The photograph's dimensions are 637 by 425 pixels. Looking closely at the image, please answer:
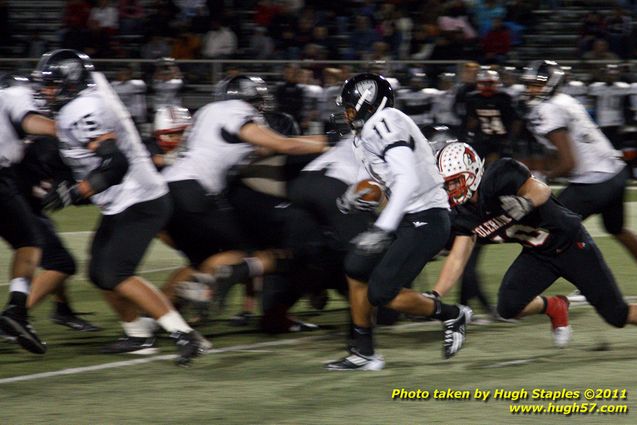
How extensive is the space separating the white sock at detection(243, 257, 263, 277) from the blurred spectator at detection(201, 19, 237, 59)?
9.59 m

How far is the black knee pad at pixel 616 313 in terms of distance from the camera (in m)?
5.61

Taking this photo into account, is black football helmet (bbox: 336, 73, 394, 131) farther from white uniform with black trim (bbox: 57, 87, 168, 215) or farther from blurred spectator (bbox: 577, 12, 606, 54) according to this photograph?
blurred spectator (bbox: 577, 12, 606, 54)

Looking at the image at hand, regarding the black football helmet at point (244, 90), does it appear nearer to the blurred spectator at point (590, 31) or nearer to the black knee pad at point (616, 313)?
the black knee pad at point (616, 313)

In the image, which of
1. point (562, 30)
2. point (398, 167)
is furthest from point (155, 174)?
point (562, 30)

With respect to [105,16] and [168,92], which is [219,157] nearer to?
[168,92]

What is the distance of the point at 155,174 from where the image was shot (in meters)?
5.95

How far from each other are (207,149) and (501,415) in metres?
2.66

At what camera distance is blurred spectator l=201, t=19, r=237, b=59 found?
52.0 feet

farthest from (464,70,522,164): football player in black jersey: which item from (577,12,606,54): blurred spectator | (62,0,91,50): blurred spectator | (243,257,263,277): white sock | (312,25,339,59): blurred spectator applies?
(62,0,91,50): blurred spectator

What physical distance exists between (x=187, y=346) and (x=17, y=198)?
145 cm

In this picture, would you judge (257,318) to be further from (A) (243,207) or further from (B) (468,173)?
(B) (468,173)

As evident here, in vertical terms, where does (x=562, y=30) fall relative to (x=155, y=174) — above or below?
below

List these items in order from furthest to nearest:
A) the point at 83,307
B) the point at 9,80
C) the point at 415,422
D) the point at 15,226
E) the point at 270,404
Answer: the point at 83,307
the point at 9,80
the point at 15,226
the point at 270,404
the point at 415,422

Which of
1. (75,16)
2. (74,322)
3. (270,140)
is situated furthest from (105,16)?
(270,140)
